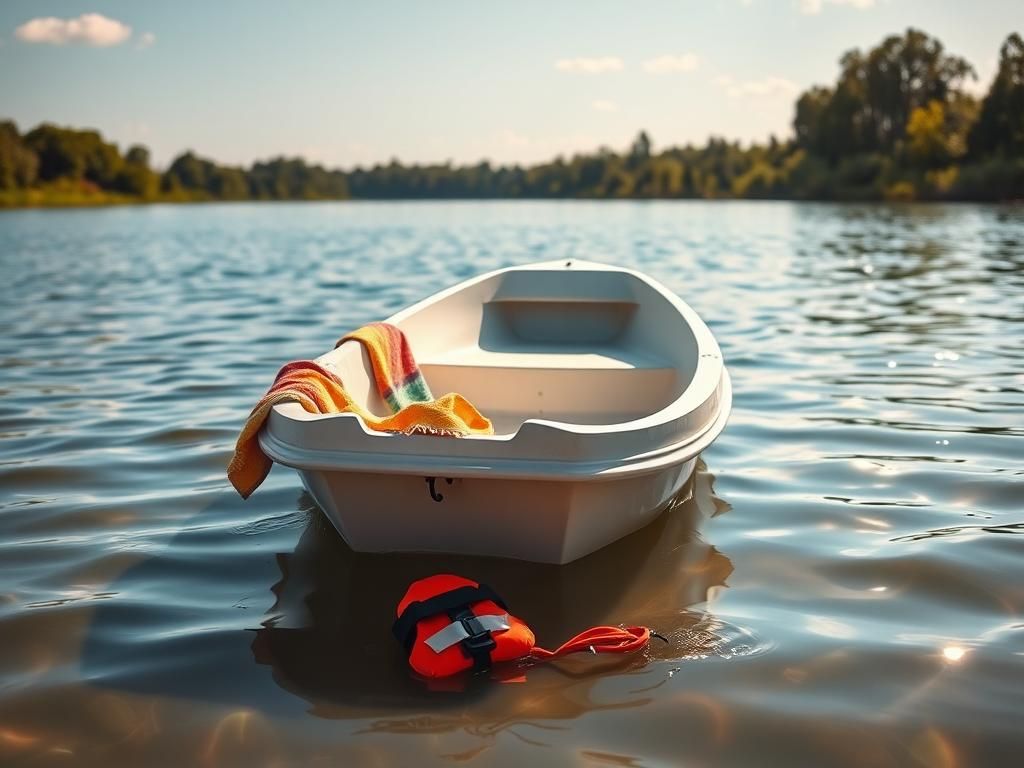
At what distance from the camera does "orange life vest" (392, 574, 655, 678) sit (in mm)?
2502

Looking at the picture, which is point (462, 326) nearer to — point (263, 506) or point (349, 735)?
point (263, 506)

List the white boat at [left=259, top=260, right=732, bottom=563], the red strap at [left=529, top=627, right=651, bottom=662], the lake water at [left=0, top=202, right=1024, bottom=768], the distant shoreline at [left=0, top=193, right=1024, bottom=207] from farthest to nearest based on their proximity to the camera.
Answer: the distant shoreline at [left=0, top=193, right=1024, bottom=207], the white boat at [left=259, top=260, right=732, bottom=563], the red strap at [left=529, top=627, right=651, bottom=662], the lake water at [left=0, top=202, right=1024, bottom=768]

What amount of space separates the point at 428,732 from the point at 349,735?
0.19 metres

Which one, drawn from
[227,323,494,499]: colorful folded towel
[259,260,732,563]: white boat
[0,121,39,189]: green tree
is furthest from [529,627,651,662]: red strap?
[0,121,39,189]: green tree

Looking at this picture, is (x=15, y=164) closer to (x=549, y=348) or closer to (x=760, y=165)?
(x=760, y=165)

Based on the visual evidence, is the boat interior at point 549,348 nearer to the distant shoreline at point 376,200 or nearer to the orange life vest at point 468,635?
the orange life vest at point 468,635

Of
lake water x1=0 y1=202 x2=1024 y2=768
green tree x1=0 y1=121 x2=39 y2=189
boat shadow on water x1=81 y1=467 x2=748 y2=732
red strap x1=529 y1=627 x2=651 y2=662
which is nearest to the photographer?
lake water x1=0 y1=202 x2=1024 y2=768

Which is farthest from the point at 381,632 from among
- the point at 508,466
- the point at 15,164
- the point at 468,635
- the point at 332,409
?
the point at 15,164

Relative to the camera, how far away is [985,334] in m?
7.72

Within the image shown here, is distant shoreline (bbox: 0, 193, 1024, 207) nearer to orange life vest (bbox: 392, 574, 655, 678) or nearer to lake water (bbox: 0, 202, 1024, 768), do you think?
lake water (bbox: 0, 202, 1024, 768)

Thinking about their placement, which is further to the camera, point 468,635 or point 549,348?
point 549,348

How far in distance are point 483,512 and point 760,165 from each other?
81865 millimetres

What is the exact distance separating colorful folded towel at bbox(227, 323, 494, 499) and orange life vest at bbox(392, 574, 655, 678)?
0.47 meters

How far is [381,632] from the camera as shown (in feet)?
9.25
